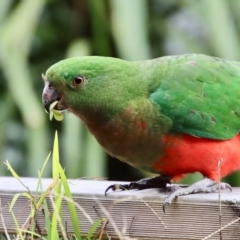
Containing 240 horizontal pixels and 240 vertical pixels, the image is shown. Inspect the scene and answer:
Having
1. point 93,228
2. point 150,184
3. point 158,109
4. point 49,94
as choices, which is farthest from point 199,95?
point 93,228

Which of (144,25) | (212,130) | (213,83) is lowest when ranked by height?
(212,130)

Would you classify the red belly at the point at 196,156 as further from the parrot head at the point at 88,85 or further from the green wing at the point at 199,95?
the parrot head at the point at 88,85

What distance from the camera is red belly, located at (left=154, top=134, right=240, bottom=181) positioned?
189 centimetres

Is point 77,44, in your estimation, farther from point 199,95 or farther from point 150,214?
point 150,214

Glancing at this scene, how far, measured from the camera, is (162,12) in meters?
3.49

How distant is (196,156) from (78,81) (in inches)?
17.0

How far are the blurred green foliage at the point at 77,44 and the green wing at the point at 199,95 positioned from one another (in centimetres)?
89

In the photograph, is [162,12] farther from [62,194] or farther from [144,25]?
[62,194]

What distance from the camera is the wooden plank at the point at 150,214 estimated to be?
146 cm

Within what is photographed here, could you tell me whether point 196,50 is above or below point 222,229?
above

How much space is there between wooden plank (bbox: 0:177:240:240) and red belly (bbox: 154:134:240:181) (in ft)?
0.87

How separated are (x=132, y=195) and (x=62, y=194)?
9.0 inches

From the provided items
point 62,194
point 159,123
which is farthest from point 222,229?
point 159,123

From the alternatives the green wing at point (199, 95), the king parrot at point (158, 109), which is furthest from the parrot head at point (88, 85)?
the green wing at point (199, 95)
